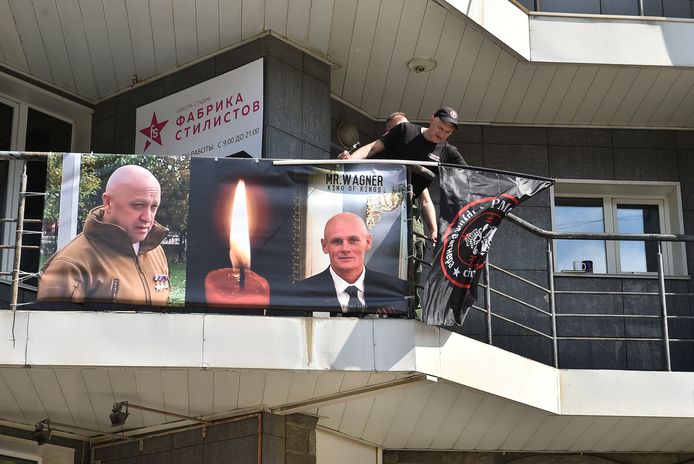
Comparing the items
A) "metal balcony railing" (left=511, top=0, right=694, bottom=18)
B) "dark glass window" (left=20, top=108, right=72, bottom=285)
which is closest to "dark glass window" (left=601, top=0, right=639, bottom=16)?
"metal balcony railing" (left=511, top=0, right=694, bottom=18)

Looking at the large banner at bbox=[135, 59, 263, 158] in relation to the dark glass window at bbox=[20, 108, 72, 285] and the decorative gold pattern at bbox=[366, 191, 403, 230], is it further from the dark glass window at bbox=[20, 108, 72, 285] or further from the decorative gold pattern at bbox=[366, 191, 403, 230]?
the decorative gold pattern at bbox=[366, 191, 403, 230]

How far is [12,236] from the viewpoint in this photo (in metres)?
10.9

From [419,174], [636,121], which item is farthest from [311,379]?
[636,121]

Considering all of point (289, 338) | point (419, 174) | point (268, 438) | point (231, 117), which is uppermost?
point (231, 117)

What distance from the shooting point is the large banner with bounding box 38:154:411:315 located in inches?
328

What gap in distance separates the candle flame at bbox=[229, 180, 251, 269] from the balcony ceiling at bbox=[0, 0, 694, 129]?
7.91 feet

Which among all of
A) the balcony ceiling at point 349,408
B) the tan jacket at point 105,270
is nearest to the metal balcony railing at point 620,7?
the balcony ceiling at point 349,408

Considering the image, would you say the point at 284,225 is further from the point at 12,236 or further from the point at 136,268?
the point at 12,236

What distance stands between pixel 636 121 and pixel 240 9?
15.8 ft

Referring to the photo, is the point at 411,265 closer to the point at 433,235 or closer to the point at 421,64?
the point at 433,235

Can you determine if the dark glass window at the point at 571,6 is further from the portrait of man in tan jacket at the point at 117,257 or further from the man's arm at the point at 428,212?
the portrait of man in tan jacket at the point at 117,257

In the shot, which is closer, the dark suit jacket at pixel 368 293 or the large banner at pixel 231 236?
the large banner at pixel 231 236

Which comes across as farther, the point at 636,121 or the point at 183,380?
the point at 636,121

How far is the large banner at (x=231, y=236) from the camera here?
834cm
